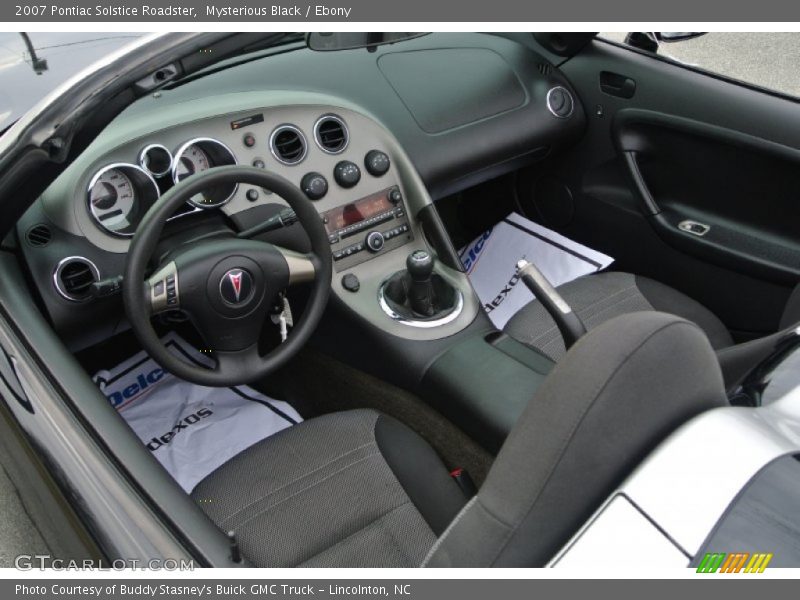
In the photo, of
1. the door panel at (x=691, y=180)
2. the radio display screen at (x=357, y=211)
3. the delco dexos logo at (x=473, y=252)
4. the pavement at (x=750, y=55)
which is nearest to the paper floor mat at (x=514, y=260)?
the delco dexos logo at (x=473, y=252)

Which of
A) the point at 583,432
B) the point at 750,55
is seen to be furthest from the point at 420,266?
the point at 750,55

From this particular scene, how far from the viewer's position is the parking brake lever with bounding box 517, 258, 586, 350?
5.04 ft

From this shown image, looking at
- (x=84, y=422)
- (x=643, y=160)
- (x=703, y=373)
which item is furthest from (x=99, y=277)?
(x=643, y=160)

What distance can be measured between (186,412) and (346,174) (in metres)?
0.82

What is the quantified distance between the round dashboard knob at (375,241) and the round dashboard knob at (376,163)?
15cm

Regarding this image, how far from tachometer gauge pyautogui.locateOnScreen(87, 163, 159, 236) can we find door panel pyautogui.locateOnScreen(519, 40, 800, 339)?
54.4 inches

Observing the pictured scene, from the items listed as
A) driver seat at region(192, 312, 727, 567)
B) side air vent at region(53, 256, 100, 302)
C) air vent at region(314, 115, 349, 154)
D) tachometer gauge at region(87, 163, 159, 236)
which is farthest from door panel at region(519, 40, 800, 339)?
side air vent at region(53, 256, 100, 302)

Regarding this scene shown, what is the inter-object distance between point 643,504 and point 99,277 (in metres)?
1.21

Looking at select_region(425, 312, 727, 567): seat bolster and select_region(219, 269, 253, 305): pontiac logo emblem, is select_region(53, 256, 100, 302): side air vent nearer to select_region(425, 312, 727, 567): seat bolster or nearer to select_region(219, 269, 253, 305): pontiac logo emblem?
select_region(219, 269, 253, 305): pontiac logo emblem

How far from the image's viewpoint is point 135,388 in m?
2.20

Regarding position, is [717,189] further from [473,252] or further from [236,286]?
[236,286]

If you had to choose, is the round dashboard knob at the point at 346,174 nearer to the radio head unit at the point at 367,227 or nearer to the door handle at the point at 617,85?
the radio head unit at the point at 367,227
